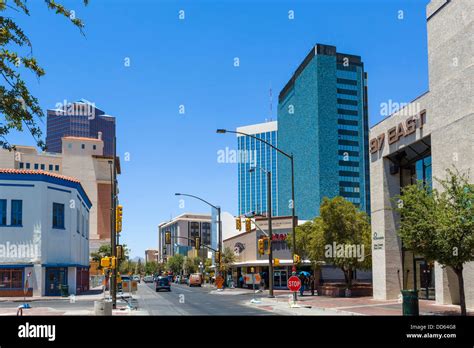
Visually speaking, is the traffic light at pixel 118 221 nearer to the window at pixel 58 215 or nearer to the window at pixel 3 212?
the window at pixel 3 212

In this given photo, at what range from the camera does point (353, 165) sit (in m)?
154

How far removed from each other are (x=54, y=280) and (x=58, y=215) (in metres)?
A: 5.67

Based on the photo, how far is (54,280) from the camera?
49469 mm

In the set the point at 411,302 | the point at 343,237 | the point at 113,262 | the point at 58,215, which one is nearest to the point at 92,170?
the point at 58,215

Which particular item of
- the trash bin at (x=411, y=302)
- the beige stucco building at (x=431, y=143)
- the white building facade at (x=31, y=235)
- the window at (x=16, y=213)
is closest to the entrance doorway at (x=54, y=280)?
the white building facade at (x=31, y=235)

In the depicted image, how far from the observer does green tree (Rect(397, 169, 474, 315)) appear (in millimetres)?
21266

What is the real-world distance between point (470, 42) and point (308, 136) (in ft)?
421

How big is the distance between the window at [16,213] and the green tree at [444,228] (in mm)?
34588

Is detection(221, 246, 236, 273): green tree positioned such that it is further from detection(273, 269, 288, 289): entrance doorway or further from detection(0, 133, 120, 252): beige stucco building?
detection(0, 133, 120, 252): beige stucco building

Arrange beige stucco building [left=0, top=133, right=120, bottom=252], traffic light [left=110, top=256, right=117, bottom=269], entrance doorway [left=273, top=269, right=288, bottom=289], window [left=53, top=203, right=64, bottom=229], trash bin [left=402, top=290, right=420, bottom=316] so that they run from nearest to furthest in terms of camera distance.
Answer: trash bin [left=402, top=290, right=420, bottom=316], traffic light [left=110, top=256, right=117, bottom=269], window [left=53, top=203, right=64, bottom=229], entrance doorway [left=273, top=269, right=288, bottom=289], beige stucco building [left=0, top=133, right=120, bottom=252]

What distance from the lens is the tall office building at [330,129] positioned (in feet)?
489

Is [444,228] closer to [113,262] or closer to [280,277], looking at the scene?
[113,262]

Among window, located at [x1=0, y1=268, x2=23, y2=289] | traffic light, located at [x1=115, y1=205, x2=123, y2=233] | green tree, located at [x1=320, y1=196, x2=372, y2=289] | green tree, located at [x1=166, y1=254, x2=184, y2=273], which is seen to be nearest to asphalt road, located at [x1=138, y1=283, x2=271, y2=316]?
traffic light, located at [x1=115, y1=205, x2=123, y2=233]

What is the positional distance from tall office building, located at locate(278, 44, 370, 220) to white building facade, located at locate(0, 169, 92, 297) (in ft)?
337
